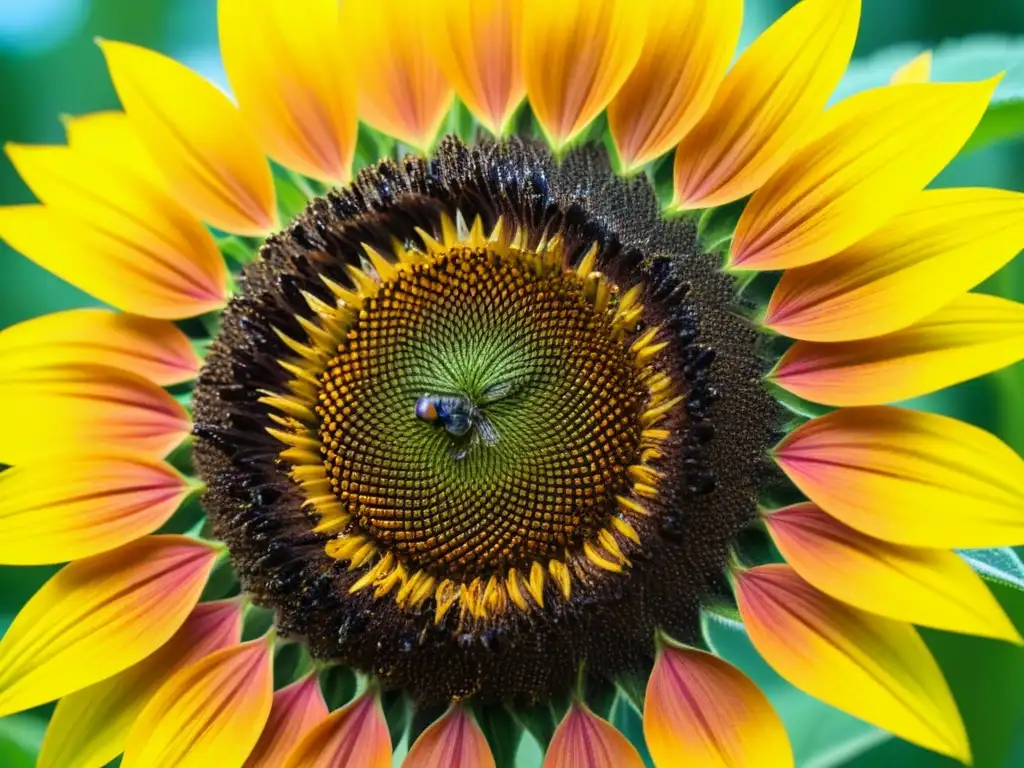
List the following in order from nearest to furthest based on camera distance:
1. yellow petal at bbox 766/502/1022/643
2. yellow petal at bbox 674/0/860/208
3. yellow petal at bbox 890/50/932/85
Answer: yellow petal at bbox 766/502/1022/643
yellow petal at bbox 674/0/860/208
yellow petal at bbox 890/50/932/85

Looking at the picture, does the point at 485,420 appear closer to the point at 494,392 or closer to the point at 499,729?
the point at 494,392

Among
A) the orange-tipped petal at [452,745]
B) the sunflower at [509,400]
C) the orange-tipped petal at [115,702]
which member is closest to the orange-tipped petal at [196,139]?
the sunflower at [509,400]

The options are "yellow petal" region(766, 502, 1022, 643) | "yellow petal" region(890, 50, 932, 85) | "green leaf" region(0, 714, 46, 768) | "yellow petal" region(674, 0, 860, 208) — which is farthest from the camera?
"green leaf" region(0, 714, 46, 768)

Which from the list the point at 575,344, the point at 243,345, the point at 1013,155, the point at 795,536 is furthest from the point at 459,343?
the point at 1013,155

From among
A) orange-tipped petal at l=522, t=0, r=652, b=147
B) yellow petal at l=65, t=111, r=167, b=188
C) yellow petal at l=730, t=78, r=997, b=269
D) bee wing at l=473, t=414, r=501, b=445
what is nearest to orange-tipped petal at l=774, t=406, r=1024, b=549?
yellow petal at l=730, t=78, r=997, b=269

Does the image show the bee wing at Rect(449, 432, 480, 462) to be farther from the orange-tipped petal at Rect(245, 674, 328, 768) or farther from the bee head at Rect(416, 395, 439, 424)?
the orange-tipped petal at Rect(245, 674, 328, 768)

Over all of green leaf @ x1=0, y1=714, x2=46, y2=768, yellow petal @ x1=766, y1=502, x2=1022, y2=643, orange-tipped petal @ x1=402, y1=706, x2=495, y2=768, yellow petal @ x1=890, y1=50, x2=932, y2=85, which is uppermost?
yellow petal @ x1=890, y1=50, x2=932, y2=85
